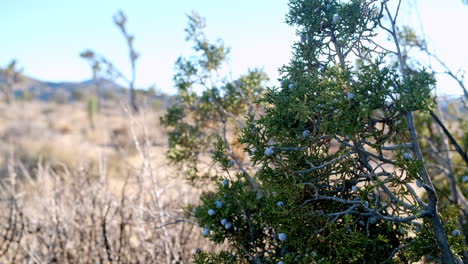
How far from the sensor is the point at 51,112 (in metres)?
33.7

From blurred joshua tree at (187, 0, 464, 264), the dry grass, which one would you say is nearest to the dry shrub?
the dry grass

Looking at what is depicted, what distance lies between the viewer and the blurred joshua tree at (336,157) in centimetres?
179

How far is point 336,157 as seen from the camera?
81.0 inches

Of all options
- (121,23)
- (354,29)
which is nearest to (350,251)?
(354,29)

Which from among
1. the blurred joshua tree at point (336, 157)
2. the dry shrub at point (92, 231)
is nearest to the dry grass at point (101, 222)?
the dry shrub at point (92, 231)

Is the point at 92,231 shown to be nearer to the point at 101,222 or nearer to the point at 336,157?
the point at 101,222

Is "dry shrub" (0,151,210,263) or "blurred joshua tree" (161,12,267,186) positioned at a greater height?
"blurred joshua tree" (161,12,267,186)

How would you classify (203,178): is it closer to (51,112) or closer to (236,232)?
(236,232)

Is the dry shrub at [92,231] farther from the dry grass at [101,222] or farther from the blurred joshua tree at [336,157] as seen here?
the blurred joshua tree at [336,157]

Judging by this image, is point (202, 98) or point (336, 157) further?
point (202, 98)

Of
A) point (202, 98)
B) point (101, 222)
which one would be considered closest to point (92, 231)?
point (101, 222)

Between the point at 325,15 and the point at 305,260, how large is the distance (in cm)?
121

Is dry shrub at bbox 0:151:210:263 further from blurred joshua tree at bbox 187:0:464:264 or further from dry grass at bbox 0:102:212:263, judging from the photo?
blurred joshua tree at bbox 187:0:464:264

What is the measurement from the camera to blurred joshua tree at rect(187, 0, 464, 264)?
1792 millimetres
